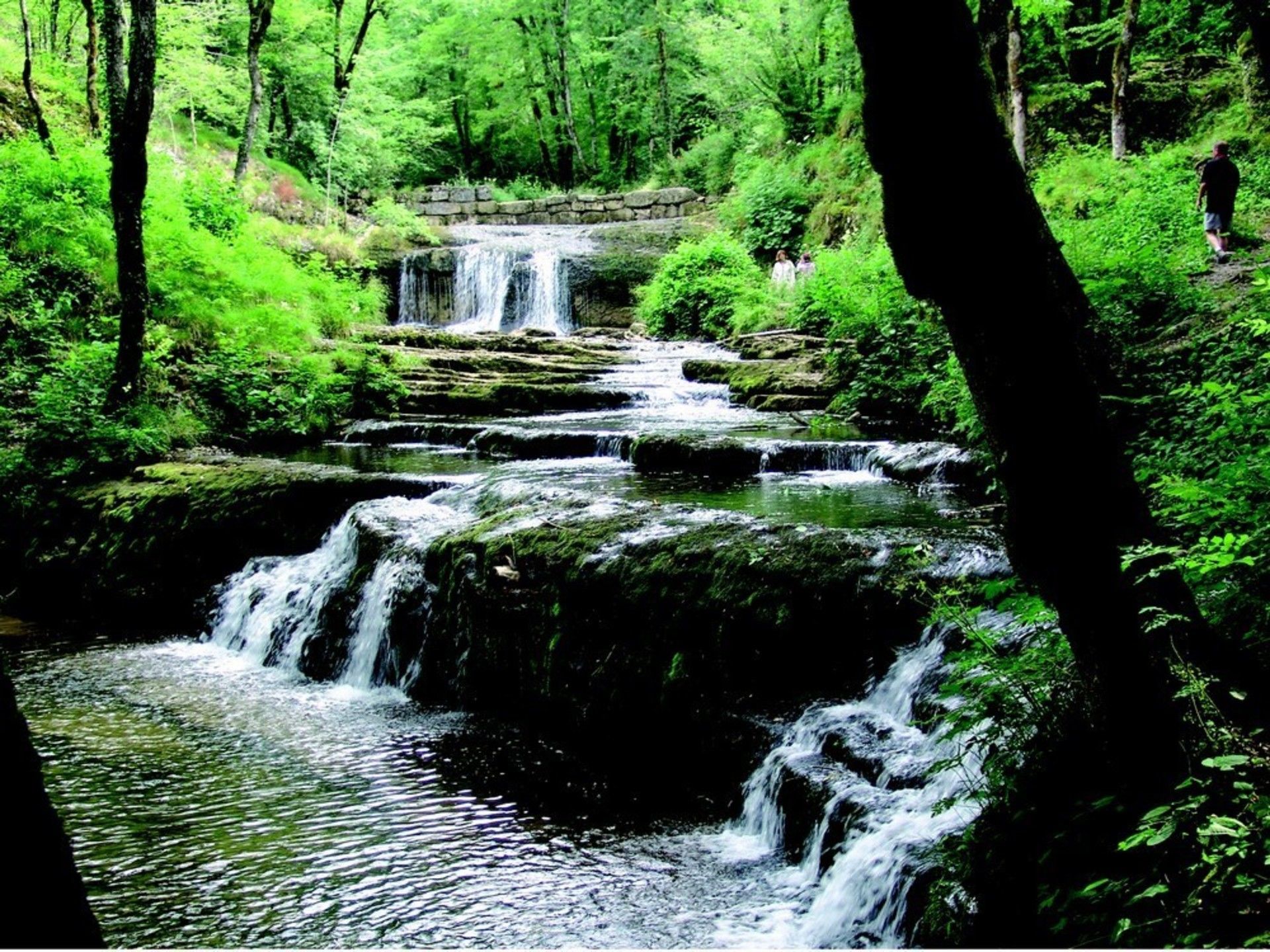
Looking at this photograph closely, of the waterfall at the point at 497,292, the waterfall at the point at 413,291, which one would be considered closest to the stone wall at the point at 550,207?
the waterfall at the point at 413,291

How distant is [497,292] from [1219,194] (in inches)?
759

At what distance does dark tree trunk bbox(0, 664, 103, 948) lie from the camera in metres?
1.30

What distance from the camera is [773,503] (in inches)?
325

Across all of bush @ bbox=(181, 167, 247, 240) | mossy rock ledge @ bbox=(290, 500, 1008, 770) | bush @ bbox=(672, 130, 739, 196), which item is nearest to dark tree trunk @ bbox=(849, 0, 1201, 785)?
mossy rock ledge @ bbox=(290, 500, 1008, 770)

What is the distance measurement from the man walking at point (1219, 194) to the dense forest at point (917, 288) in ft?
0.86

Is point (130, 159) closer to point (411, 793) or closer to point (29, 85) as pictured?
point (411, 793)

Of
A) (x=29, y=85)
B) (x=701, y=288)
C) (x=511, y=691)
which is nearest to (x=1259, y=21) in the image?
(x=511, y=691)

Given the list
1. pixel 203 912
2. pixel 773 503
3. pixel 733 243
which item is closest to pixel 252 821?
pixel 203 912

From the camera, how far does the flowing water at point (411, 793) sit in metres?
4.11

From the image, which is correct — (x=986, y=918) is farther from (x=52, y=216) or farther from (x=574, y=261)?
(x=574, y=261)

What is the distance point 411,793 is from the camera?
554 centimetres

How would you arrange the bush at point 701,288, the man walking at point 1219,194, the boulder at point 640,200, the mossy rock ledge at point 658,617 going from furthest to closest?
the boulder at point 640,200, the bush at point 701,288, the man walking at point 1219,194, the mossy rock ledge at point 658,617

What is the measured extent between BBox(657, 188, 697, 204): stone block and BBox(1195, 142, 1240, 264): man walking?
23844mm

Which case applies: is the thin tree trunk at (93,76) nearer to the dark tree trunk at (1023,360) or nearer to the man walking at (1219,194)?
the man walking at (1219,194)
